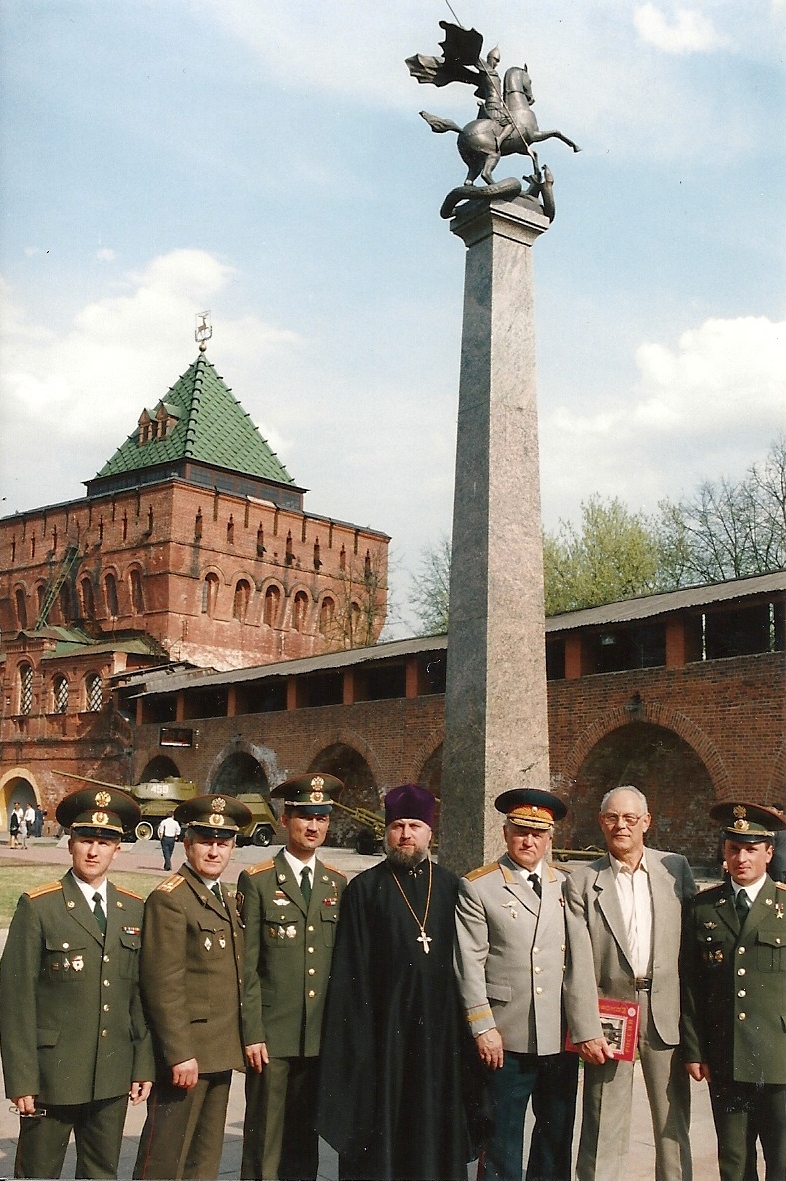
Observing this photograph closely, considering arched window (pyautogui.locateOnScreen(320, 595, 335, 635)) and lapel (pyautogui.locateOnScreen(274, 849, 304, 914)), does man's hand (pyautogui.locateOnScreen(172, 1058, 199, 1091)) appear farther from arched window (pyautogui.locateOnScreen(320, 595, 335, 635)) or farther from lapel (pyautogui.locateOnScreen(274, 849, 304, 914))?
arched window (pyautogui.locateOnScreen(320, 595, 335, 635))

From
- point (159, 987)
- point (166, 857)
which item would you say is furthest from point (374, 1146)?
point (166, 857)

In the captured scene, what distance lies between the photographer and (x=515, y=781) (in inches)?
215

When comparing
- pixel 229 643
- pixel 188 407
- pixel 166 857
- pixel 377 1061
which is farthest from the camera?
pixel 188 407

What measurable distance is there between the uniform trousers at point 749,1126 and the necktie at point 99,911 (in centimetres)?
202

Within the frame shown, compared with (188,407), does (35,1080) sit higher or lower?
lower

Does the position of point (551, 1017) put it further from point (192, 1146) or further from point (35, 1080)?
point (35, 1080)

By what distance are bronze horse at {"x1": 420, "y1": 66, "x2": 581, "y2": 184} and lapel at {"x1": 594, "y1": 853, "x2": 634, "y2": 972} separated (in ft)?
12.1

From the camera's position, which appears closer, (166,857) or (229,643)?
(166,857)

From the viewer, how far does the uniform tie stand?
3949 mm

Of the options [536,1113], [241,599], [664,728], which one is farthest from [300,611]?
[536,1113]

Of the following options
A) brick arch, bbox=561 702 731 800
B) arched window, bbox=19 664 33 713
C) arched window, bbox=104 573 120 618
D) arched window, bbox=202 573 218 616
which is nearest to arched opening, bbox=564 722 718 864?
brick arch, bbox=561 702 731 800

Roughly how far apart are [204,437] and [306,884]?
118 ft

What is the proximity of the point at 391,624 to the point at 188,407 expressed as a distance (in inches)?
405

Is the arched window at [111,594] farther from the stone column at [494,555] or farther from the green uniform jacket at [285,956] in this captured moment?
the green uniform jacket at [285,956]
